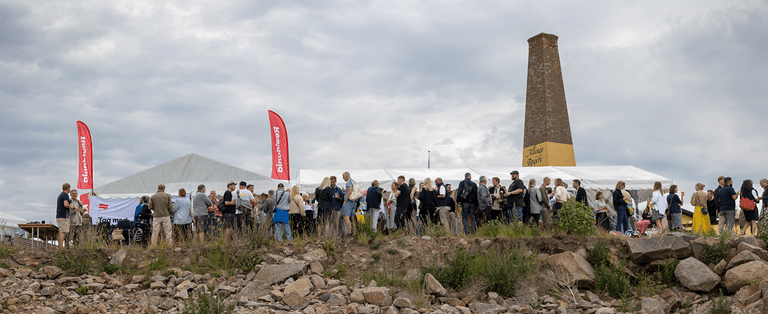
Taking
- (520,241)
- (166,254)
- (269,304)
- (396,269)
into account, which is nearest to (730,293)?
(520,241)

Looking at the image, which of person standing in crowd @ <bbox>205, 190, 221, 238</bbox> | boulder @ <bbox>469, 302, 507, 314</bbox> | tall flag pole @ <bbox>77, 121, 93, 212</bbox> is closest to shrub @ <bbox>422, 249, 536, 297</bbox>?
boulder @ <bbox>469, 302, 507, 314</bbox>

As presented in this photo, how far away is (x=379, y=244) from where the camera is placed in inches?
429

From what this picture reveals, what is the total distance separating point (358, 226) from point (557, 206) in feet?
16.1

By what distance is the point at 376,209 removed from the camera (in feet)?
39.9

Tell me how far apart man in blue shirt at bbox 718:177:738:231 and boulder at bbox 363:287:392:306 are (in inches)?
331

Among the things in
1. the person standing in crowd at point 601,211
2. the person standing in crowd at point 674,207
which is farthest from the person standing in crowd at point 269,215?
the person standing in crowd at point 674,207

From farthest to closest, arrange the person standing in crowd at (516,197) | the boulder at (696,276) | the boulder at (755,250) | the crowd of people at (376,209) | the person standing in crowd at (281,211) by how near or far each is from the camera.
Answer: the person standing in crowd at (516,197) < the crowd of people at (376,209) < the person standing in crowd at (281,211) < the boulder at (755,250) < the boulder at (696,276)

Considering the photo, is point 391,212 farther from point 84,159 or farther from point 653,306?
point 84,159

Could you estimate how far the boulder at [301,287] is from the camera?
29.9 ft

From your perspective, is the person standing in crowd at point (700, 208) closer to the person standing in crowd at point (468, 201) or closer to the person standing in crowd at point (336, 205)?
the person standing in crowd at point (468, 201)

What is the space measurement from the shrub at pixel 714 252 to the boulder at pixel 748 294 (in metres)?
1.21

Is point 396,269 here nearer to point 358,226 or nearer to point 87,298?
point 358,226

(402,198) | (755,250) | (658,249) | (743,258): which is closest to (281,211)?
(402,198)

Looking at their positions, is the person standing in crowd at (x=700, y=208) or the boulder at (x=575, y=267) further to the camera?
the person standing in crowd at (x=700, y=208)
